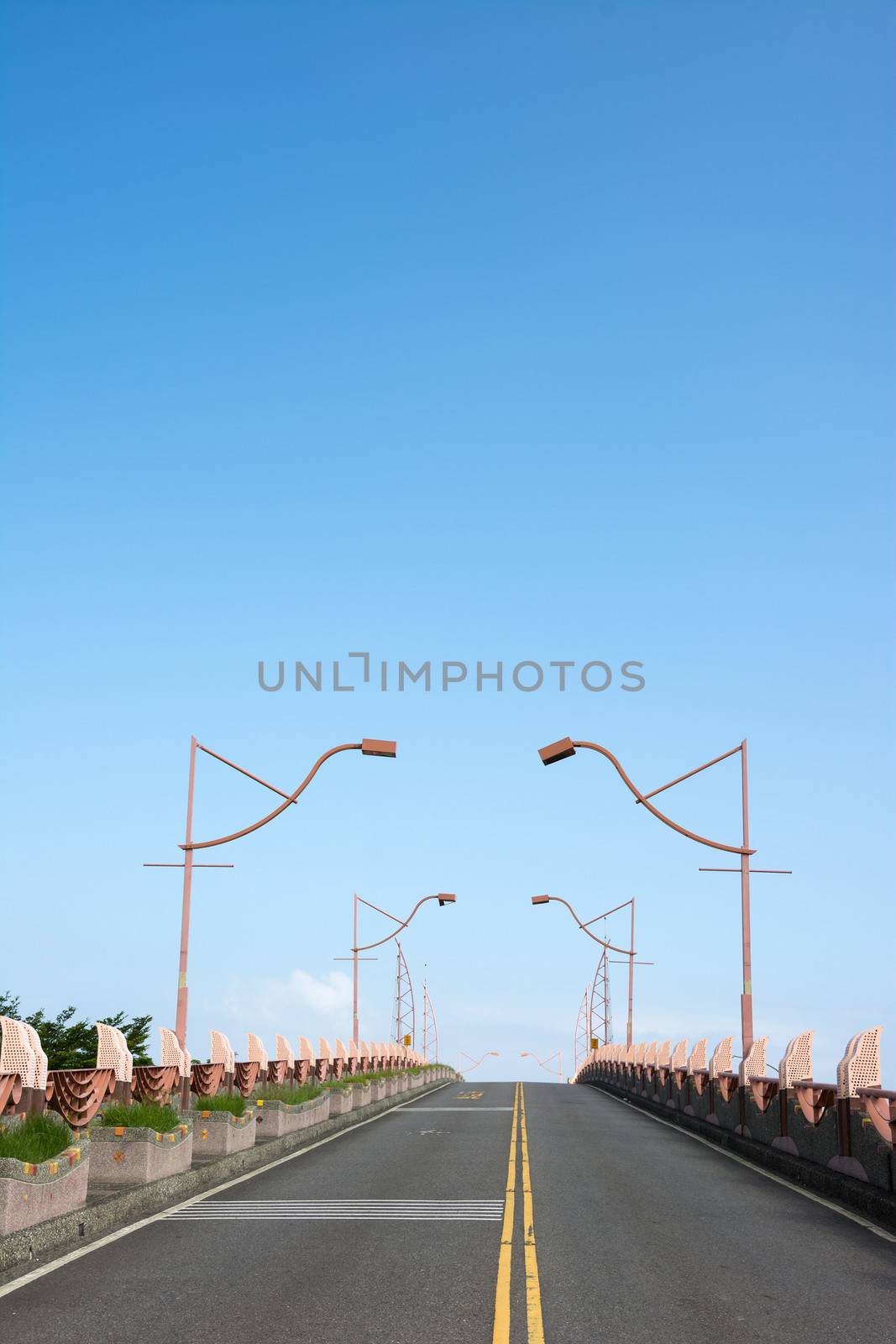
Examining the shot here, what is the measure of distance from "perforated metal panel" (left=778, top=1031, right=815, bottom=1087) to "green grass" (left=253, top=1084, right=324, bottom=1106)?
897 centimetres

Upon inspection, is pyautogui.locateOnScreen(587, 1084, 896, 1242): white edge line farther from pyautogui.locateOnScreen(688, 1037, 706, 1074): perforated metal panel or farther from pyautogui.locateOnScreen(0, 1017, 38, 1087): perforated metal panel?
pyautogui.locateOnScreen(0, 1017, 38, 1087): perforated metal panel

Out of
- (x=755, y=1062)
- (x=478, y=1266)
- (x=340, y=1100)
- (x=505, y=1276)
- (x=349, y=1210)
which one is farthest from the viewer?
(x=340, y=1100)

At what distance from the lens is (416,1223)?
13.7 m

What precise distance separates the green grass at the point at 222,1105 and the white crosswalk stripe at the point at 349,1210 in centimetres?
517

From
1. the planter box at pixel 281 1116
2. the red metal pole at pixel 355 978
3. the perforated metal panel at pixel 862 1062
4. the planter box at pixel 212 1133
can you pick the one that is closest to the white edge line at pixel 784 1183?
the perforated metal panel at pixel 862 1062

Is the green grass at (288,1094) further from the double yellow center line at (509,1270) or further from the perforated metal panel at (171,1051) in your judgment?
the double yellow center line at (509,1270)

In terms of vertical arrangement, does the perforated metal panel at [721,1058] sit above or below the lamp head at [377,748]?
below

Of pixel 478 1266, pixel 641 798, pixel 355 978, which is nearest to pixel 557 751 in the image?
pixel 641 798

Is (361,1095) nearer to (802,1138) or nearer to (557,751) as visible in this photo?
(557,751)

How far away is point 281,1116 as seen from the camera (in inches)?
902

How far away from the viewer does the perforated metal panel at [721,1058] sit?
1146 inches

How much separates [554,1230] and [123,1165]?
5168 millimetres

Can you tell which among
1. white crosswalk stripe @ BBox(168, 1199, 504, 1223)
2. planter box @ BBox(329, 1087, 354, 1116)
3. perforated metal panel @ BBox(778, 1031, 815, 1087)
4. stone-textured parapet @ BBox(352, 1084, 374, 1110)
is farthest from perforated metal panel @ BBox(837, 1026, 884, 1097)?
stone-textured parapet @ BBox(352, 1084, 374, 1110)

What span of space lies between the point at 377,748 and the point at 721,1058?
10068 millimetres
